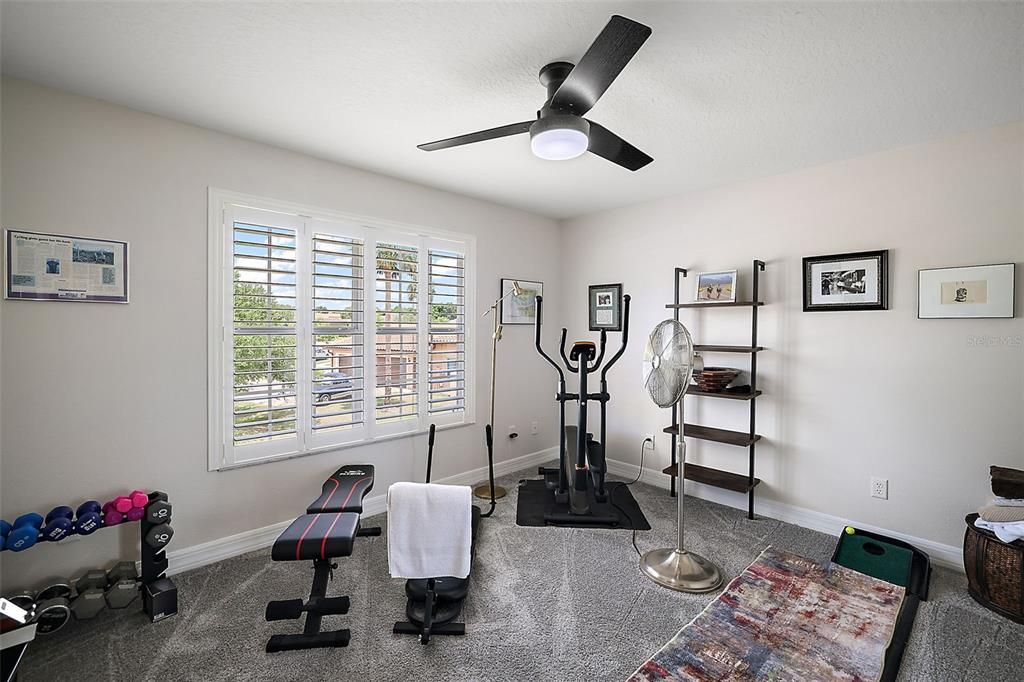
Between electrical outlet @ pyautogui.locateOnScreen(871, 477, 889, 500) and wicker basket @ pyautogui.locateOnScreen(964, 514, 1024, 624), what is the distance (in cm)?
50

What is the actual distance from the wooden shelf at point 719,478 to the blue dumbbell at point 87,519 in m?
3.46

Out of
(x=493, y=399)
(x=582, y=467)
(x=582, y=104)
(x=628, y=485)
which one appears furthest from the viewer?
(x=628, y=485)

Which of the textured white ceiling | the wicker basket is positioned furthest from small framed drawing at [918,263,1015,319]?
the wicker basket

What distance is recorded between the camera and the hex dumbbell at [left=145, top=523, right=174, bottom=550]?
2.15 metres

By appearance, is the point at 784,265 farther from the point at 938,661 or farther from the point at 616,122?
the point at 938,661

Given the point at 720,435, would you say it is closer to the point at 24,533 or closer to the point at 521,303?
the point at 521,303

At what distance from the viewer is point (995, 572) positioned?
7.04ft

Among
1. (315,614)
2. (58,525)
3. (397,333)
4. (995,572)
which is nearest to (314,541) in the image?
(315,614)

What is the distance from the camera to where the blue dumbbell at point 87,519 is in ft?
6.71

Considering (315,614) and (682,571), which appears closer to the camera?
(315,614)

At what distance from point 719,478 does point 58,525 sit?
386cm

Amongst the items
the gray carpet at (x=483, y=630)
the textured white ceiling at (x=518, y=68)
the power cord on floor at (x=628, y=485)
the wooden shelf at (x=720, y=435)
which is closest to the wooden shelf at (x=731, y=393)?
the wooden shelf at (x=720, y=435)

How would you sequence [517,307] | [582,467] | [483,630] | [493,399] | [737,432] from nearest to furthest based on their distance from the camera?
[483,630], [582,467], [737,432], [493,399], [517,307]

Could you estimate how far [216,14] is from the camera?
5.28 feet
